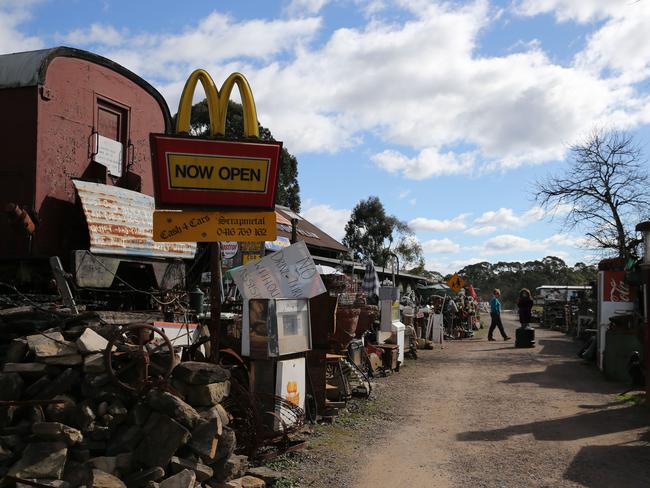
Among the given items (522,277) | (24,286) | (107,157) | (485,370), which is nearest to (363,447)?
(24,286)

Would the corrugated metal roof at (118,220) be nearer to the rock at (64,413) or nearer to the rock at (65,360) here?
the rock at (65,360)

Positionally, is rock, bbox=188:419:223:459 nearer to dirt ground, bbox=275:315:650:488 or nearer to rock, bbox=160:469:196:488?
rock, bbox=160:469:196:488

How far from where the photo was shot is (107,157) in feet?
34.9

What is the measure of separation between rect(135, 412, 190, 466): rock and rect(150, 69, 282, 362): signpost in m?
1.56

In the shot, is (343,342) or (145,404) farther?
(343,342)

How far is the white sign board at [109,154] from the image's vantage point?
10.4 m

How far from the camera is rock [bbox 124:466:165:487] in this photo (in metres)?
4.70

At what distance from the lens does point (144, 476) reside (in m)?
4.71

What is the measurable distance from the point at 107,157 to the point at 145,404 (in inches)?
257

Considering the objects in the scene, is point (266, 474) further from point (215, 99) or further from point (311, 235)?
point (311, 235)

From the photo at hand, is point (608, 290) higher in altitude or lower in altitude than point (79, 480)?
higher

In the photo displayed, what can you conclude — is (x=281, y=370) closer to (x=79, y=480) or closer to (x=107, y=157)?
(x=79, y=480)

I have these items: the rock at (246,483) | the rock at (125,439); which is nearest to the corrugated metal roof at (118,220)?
the rock at (125,439)

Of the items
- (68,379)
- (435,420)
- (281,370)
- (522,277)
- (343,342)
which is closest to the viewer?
(68,379)
